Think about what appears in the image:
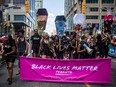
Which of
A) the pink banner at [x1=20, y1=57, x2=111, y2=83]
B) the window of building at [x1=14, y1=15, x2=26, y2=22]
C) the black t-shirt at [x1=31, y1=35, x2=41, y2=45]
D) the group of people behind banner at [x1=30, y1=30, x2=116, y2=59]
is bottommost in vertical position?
the pink banner at [x1=20, y1=57, x2=111, y2=83]

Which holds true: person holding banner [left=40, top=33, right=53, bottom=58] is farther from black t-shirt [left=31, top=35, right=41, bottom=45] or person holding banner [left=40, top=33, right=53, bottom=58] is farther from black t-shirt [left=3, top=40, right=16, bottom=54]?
black t-shirt [left=3, top=40, right=16, bottom=54]

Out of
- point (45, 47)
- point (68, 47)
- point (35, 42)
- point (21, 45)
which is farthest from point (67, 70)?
point (68, 47)

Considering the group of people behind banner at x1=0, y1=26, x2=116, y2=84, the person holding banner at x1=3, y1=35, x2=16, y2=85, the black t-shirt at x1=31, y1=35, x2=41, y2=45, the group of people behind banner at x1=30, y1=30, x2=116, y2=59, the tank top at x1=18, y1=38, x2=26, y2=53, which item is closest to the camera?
the person holding banner at x1=3, y1=35, x2=16, y2=85

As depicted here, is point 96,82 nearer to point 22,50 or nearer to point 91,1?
point 22,50

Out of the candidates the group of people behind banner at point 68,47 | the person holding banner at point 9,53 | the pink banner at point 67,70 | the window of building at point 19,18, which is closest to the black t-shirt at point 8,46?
the person holding banner at point 9,53

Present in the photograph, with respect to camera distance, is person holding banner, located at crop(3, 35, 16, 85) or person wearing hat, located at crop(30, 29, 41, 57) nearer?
person holding banner, located at crop(3, 35, 16, 85)

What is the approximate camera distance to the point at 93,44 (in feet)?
57.1

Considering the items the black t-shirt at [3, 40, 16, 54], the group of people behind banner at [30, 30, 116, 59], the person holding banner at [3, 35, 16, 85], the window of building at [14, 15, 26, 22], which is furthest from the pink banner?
the window of building at [14, 15, 26, 22]

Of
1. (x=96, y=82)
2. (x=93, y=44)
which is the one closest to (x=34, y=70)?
(x=96, y=82)

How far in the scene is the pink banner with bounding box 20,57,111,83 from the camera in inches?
473

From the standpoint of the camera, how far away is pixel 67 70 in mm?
12125

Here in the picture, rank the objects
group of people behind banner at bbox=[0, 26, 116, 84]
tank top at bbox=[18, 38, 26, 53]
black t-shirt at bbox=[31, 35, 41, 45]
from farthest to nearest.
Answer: black t-shirt at bbox=[31, 35, 41, 45] < tank top at bbox=[18, 38, 26, 53] < group of people behind banner at bbox=[0, 26, 116, 84]

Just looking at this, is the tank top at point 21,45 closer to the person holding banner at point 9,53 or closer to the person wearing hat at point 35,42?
the person wearing hat at point 35,42

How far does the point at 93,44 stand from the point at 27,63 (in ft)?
19.2
